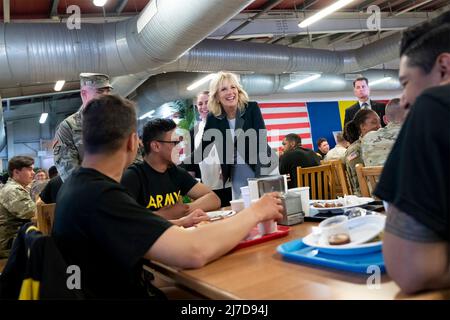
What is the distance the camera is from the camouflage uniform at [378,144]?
3.08 m

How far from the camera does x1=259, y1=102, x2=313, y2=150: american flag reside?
992cm

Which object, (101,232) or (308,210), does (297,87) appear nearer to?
(308,210)

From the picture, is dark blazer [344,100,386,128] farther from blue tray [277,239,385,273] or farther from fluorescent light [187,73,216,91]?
blue tray [277,239,385,273]

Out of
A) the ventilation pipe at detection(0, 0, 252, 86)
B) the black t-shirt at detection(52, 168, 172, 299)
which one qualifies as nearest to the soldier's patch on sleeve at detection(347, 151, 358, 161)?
the ventilation pipe at detection(0, 0, 252, 86)

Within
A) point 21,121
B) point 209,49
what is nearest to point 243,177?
point 209,49

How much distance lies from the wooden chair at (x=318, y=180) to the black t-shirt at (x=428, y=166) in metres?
2.39

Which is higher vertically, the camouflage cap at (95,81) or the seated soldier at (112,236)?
the camouflage cap at (95,81)

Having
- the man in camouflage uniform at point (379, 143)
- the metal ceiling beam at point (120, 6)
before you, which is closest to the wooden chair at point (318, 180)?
the man in camouflage uniform at point (379, 143)

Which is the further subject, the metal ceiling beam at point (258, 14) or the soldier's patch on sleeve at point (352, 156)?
the metal ceiling beam at point (258, 14)

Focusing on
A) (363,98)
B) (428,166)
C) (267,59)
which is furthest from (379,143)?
(267,59)

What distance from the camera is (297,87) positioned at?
984 cm

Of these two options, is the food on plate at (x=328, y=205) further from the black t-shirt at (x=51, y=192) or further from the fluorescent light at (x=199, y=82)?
the fluorescent light at (x=199, y=82)

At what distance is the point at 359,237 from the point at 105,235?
2.40 ft
